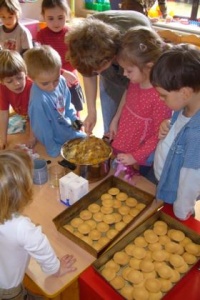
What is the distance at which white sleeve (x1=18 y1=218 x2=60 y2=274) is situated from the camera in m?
0.86

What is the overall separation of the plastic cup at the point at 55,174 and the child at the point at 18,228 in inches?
14.6

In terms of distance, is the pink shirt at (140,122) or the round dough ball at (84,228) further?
the pink shirt at (140,122)

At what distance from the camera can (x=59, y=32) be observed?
2.06 m

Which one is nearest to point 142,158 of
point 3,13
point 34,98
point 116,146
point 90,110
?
point 116,146

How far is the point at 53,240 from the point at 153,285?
36cm

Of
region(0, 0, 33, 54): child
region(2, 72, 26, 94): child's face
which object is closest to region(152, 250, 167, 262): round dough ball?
region(2, 72, 26, 94): child's face

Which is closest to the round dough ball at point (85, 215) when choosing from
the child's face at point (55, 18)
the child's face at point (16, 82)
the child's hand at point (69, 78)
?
the child's face at point (16, 82)

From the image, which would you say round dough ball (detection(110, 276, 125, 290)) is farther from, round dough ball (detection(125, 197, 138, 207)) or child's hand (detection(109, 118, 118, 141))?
child's hand (detection(109, 118, 118, 141))

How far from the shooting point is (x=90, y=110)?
1578 millimetres

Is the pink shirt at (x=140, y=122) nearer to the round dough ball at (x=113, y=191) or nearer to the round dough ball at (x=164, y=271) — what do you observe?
the round dough ball at (x=113, y=191)

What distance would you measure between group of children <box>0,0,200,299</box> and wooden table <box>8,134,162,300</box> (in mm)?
32

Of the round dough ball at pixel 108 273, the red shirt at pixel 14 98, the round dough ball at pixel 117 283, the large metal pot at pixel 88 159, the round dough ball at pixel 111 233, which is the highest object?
the red shirt at pixel 14 98

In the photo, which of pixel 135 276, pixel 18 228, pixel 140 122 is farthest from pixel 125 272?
pixel 140 122

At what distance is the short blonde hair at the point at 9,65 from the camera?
149 cm
